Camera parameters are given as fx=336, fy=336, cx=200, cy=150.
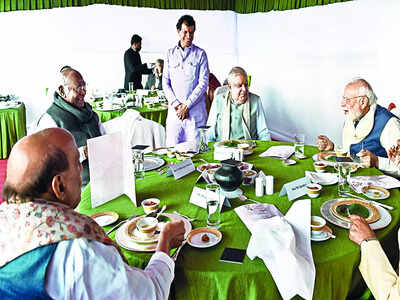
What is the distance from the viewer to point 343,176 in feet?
5.58

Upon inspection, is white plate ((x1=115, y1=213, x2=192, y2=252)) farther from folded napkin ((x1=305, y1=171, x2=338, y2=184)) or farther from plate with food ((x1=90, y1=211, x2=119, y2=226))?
folded napkin ((x1=305, y1=171, x2=338, y2=184))

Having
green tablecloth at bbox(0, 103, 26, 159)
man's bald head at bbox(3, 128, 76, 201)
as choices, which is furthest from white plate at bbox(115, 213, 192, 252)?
green tablecloth at bbox(0, 103, 26, 159)

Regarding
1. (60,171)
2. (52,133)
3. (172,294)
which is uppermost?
(52,133)

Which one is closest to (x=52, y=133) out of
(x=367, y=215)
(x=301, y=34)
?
(x=367, y=215)

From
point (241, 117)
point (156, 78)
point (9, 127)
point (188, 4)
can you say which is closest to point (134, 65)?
point (156, 78)

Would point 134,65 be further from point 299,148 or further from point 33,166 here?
point 33,166

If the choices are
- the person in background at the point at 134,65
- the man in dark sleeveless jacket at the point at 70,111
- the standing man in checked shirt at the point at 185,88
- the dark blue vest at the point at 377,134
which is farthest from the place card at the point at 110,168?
the person in background at the point at 134,65

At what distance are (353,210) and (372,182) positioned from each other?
0.43 m

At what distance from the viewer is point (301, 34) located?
5293mm

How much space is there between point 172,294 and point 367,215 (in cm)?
89

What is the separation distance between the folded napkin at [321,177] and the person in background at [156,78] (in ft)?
15.4

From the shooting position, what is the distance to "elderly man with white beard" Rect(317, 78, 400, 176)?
89.0 inches

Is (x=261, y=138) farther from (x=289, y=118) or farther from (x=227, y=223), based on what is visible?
(x=289, y=118)

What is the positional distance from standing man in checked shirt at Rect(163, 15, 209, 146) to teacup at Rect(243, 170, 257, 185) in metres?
1.70
